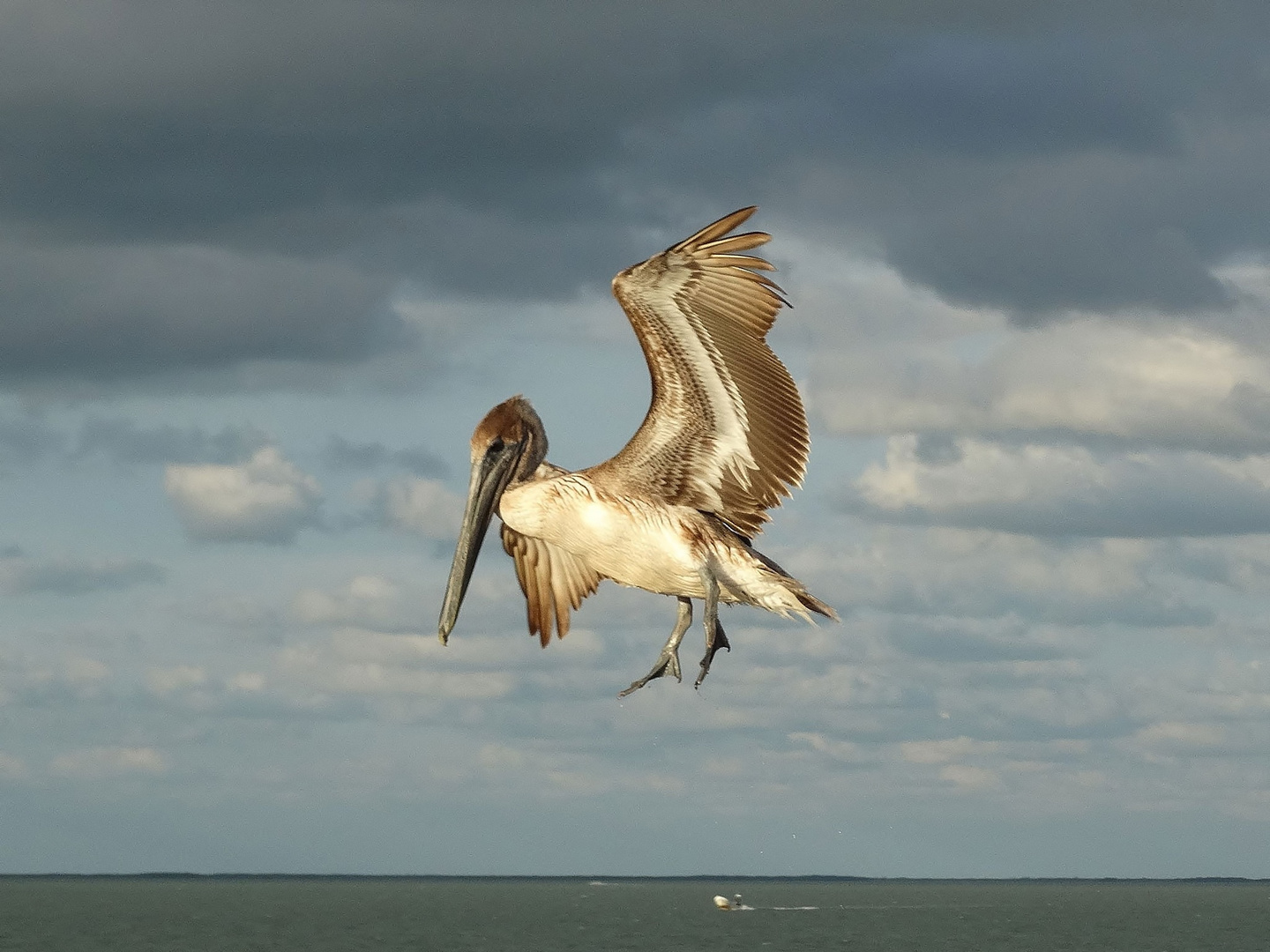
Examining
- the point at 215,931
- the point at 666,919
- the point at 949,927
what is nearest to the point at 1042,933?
the point at 949,927

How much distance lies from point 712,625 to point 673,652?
53cm

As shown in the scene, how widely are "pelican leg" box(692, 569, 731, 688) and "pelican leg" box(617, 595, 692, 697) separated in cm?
42

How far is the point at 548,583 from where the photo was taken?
1898cm

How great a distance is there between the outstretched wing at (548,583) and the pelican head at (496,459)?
182 cm

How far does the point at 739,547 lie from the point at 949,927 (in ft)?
518

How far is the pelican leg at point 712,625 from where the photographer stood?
16.0 metres

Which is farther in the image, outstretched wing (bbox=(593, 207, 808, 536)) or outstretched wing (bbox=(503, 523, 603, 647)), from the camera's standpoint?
outstretched wing (bbox=(503, 523, 603, 647))

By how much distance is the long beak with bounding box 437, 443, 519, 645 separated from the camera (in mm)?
16141

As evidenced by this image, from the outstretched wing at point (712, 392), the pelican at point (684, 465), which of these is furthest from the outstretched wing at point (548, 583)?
the outstretched wing at point (712, 392)

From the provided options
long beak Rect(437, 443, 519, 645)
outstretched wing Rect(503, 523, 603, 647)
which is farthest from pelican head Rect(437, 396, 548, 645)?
outstretched wing Rect(503, 523, 603, 647)

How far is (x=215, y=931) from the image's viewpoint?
153m

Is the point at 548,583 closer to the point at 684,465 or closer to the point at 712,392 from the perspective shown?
the point at 684,465

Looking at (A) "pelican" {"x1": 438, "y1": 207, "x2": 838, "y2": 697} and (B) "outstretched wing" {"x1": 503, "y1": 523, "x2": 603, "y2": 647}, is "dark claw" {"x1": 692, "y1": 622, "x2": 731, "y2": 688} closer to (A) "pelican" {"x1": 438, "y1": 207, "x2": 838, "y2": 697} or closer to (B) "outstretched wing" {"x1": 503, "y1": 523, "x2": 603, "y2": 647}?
(A) "pelican" {"x1": 438, "y1": 207, "x2": 838, "y2": 697}

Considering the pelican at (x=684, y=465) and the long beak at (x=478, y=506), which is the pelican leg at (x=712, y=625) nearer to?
the pelican at (x=684, y=465)
